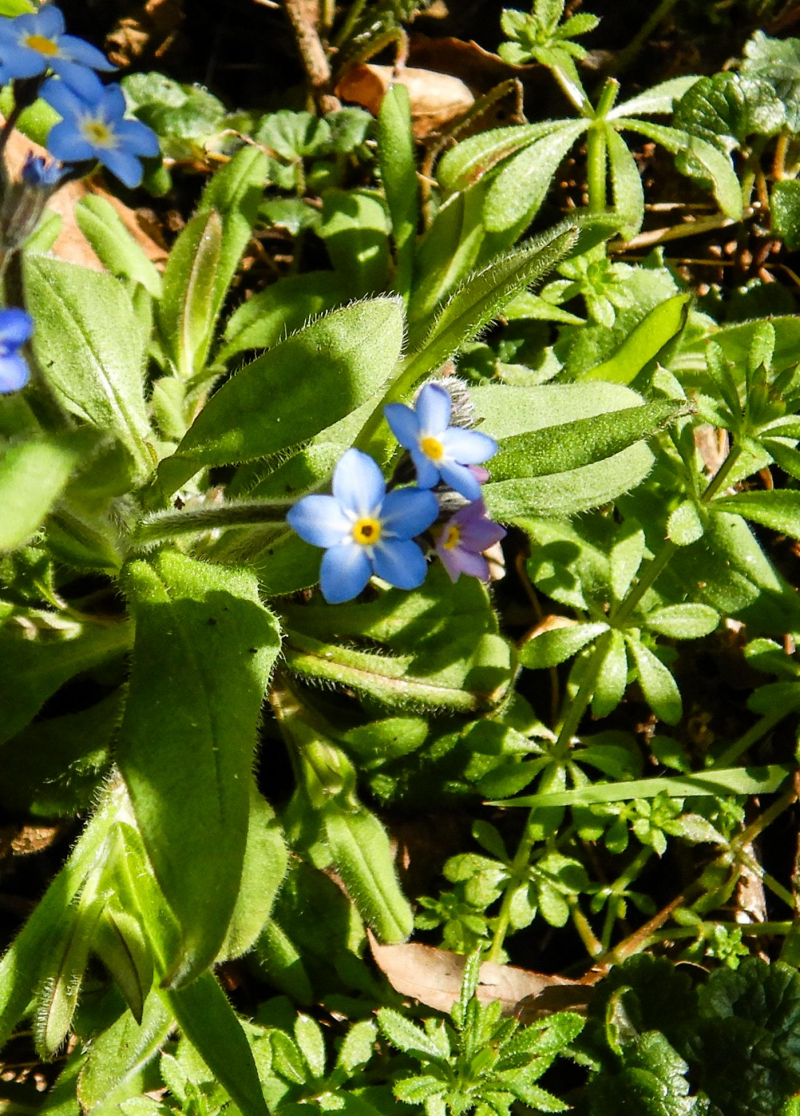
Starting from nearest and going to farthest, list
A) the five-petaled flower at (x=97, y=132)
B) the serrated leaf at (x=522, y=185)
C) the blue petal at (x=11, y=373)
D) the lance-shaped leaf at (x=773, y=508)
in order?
the blue petal at (x=11, y=373) < the five-petaled flower at (x=97, y=132) < the lance-shaped leaf at (x=773, y=508) < the serrated leaf at (x=522, y=185)

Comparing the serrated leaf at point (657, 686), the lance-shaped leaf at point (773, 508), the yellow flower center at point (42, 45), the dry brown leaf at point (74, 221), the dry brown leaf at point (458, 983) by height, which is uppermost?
the yellow flower center at point (42, 45)

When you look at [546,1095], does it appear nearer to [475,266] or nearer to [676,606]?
[676,606]

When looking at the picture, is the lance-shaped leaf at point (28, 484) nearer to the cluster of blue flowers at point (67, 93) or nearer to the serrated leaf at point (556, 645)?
the cluster of blue flowers at point (67, 93)

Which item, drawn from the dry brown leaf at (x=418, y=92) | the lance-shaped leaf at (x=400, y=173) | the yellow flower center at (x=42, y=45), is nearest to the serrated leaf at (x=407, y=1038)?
the lance-shaped leaf at (x=400, y=173)

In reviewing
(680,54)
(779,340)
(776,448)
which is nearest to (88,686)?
(776,448)

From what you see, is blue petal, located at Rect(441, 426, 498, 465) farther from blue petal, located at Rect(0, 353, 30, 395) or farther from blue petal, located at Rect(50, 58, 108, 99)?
blue petal, located at Rect(50, 58, 108, 99)

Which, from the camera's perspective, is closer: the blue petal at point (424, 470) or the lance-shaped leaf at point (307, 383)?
the blue petal at point (424, 470)
